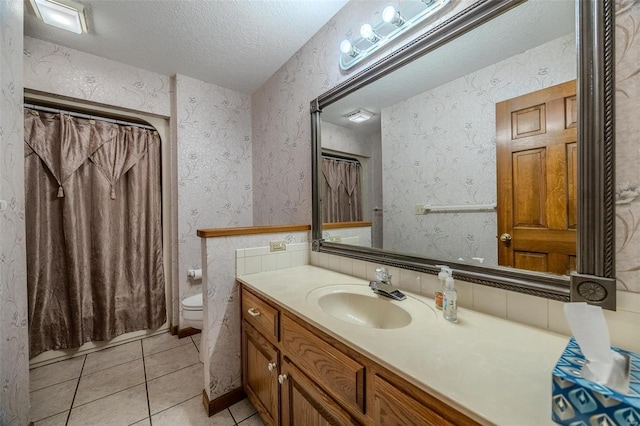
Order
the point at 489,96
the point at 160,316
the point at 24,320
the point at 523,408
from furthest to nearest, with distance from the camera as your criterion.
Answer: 1. the point at 160,316
2. the point at 24,320
3. the point at 489,96
4. the point at 523,408

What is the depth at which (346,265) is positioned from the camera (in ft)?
4.83

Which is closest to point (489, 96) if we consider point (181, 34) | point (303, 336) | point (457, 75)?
point (457, 75)

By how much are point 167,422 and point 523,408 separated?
1686 mm

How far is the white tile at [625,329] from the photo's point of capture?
0.63 meters

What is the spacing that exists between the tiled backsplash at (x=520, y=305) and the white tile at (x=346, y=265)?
0.15 ft

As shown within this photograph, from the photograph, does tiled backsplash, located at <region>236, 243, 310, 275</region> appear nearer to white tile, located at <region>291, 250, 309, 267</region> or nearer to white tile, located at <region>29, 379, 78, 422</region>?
white tile, located at <region>291, 250, 309, 267</region>

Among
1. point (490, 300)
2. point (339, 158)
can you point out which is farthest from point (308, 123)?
point (490, 300)

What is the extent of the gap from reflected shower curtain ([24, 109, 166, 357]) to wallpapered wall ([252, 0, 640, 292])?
1.01 m

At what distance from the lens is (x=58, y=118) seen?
6.19ft

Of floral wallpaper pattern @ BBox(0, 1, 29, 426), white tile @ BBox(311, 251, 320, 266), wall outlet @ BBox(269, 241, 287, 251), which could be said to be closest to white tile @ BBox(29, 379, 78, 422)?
floral wallpaper pattern @ BBox(0, 1, 29, 426)

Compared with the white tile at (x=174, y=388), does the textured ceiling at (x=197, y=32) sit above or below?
above

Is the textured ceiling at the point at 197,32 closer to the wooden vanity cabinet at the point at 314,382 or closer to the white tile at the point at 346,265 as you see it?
the white tile at the point at 346,265

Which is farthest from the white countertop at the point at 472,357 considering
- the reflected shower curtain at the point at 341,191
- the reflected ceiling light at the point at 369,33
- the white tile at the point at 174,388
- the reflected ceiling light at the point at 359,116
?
the reflected ceiling light at the point at 369,33

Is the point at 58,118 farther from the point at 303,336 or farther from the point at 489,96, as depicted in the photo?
the point at 489,96
